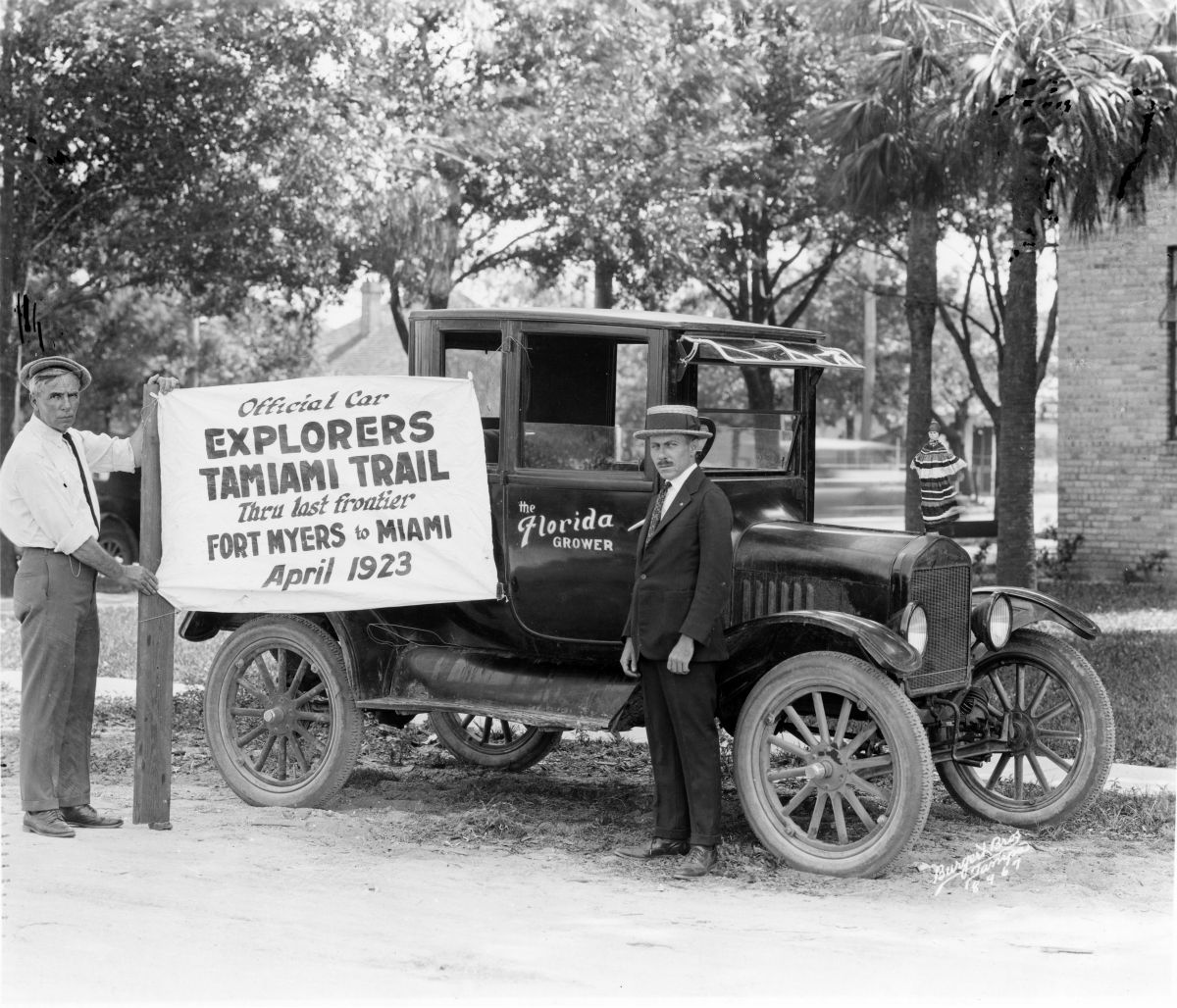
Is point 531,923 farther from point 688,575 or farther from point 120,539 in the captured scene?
point 120,539

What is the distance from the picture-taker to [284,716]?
23.6 ft

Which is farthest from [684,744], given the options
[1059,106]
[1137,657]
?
[1059,106]

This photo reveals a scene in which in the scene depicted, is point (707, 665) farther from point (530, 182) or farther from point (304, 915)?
point (530, 182)

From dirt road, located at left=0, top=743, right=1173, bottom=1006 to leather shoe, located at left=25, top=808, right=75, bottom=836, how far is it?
0.06m

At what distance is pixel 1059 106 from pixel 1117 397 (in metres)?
6.07

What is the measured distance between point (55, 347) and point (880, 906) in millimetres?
14732

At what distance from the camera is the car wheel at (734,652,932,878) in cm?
580

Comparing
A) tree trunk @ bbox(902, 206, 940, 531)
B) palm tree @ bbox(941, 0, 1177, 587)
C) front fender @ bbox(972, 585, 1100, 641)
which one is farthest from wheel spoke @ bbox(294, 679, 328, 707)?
tree trunk @ bbox(902, 206, 940, 531)

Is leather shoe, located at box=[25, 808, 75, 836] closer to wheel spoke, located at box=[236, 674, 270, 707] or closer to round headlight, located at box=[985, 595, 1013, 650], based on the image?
wheel spoke, located at box=[236, 674, 270, 707]

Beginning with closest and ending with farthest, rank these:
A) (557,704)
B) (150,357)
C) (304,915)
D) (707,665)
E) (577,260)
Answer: (304,915) < (707,665) < (557,704) < (577,260) < (150,357)

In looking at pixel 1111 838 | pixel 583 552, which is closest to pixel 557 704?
pixel 583 552

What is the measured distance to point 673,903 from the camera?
18.4 feet

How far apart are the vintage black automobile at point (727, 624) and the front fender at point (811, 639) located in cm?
1

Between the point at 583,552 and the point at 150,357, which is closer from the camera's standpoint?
the point at 583,552
